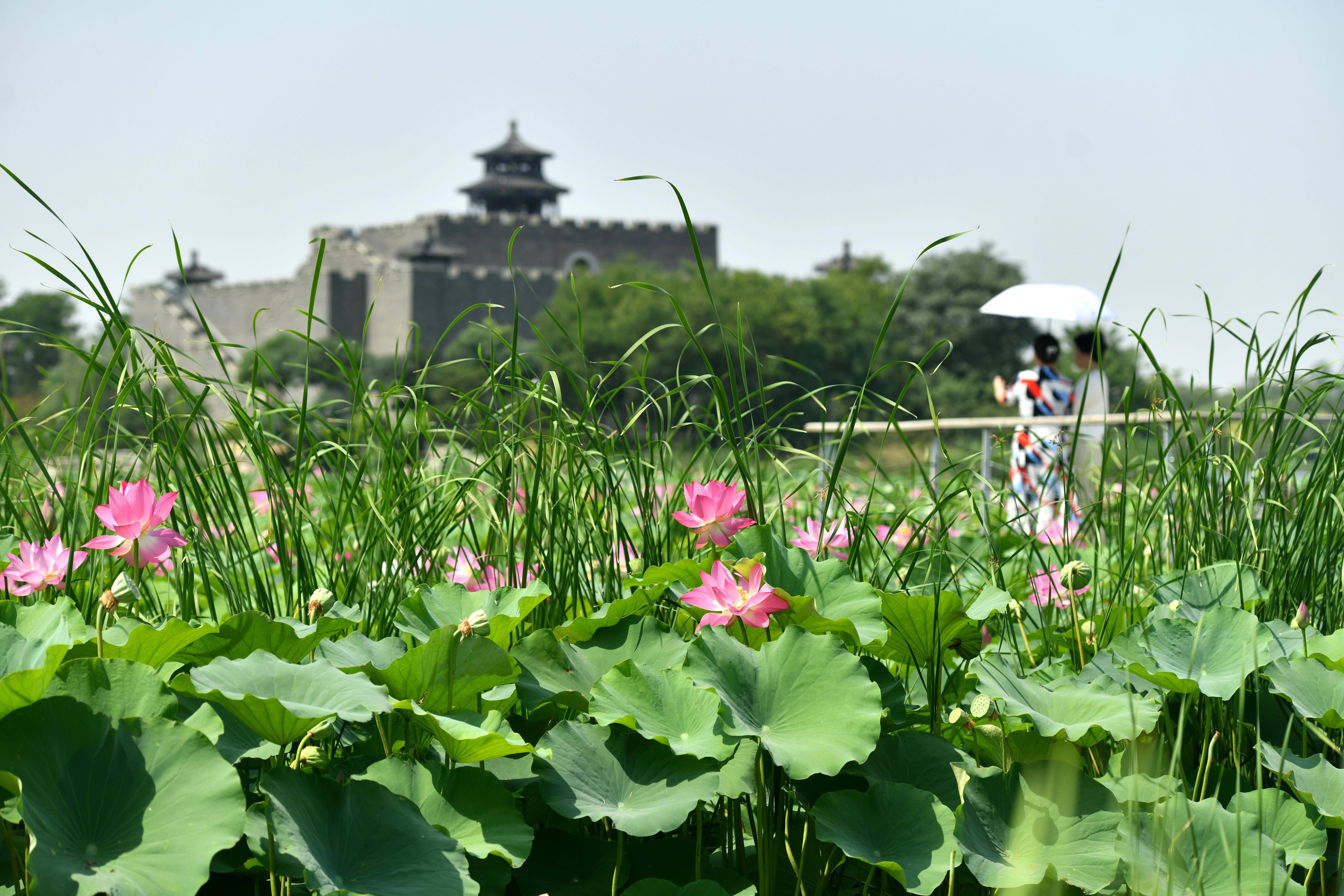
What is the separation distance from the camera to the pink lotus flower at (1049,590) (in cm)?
98

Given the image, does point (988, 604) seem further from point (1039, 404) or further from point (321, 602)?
point (1039, 404)

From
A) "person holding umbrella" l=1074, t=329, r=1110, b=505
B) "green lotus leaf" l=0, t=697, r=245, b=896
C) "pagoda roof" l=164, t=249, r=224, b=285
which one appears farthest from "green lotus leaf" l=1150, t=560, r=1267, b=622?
"pagoda roof" l=164, t=249, r=224, b=285

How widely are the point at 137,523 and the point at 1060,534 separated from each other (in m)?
1.00

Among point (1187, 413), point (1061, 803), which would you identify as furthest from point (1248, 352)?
point (1061, 803)

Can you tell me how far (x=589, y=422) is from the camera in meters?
1.02

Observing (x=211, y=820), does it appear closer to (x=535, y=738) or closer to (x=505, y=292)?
(x=535, y=738)

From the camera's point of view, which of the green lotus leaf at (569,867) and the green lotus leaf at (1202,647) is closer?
the green lotus leaf at (569,867)

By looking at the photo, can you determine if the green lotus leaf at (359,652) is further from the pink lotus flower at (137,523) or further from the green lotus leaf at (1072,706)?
the green lotus leaf at (1072,706)

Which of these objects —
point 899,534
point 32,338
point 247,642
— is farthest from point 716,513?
point 32,338

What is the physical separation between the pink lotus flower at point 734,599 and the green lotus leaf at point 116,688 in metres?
0.31

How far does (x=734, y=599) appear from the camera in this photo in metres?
0.71

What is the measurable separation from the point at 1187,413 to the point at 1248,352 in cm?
12

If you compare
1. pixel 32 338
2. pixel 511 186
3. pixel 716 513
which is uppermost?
pixel 511 186

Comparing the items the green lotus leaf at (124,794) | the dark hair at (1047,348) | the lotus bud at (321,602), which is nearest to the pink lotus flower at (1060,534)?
the lotus bud at (321,602)
